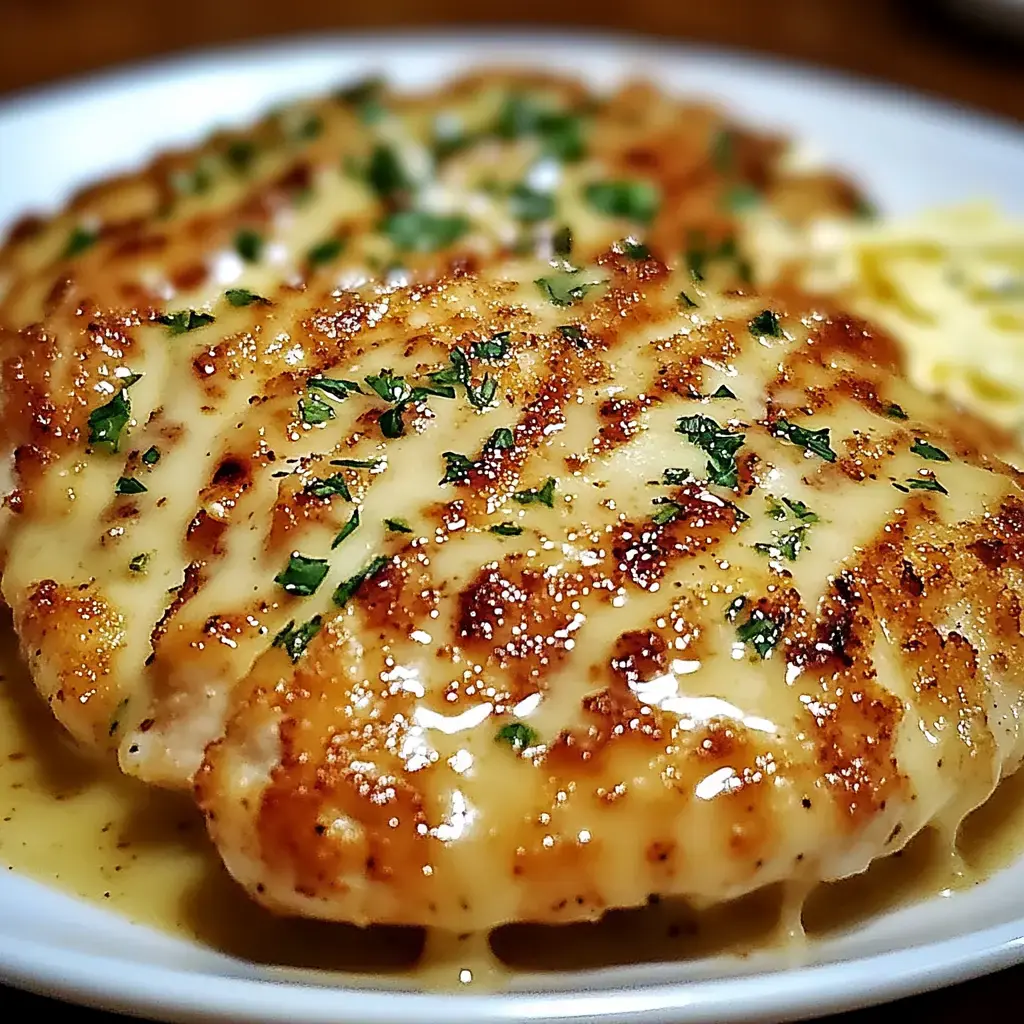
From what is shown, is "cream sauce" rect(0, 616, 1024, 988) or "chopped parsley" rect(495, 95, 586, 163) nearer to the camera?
"cream sauce" rect(0, 616, 1024, 988)

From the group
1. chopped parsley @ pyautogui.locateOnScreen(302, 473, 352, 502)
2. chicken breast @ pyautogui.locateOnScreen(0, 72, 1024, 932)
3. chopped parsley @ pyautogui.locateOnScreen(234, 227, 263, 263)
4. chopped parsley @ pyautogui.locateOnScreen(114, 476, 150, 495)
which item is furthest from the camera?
chopped parsley @ pyautogui.locateOnScreen(234, 227, 263, 263)

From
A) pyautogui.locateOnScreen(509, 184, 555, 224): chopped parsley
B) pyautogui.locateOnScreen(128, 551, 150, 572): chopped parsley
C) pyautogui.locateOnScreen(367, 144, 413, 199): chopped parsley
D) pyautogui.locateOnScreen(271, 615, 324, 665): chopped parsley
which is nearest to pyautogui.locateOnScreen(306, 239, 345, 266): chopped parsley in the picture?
pyautogui.locateOnScreen(367, 144, 413, 199): chopped parsley

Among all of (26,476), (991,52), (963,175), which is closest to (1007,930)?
(26,476)

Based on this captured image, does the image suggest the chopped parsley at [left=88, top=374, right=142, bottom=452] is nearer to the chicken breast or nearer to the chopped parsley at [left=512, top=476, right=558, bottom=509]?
the chicken breast

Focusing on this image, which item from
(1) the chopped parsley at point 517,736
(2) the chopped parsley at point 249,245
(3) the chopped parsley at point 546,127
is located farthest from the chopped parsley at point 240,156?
(1) the chopped parsley at point 517,736

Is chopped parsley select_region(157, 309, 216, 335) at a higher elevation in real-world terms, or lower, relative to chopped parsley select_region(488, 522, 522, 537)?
higher

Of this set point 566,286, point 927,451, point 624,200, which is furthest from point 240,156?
point 927,451
